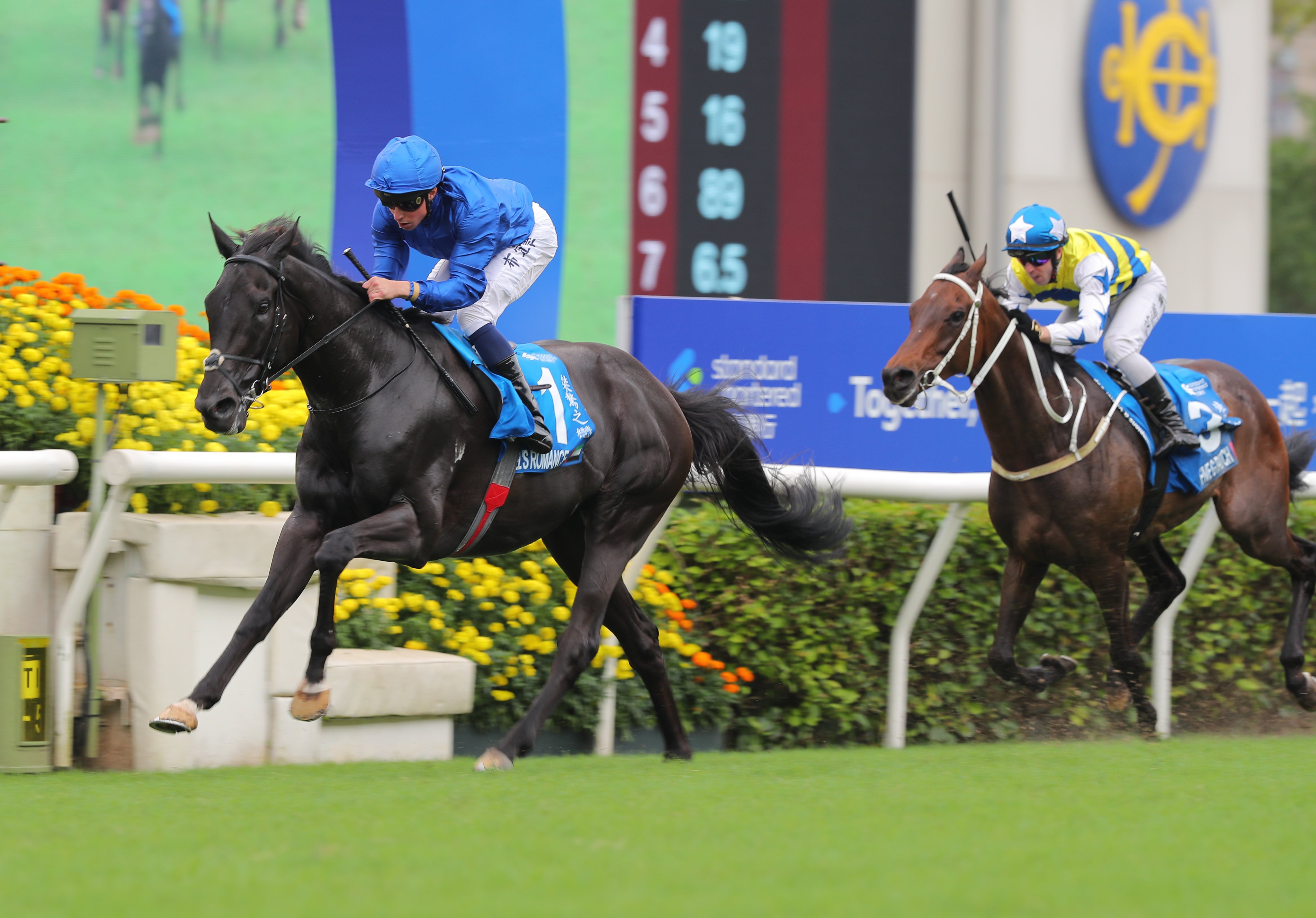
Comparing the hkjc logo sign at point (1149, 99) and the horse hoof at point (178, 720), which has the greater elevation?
the hkjc logo sign at point (1149, 99)

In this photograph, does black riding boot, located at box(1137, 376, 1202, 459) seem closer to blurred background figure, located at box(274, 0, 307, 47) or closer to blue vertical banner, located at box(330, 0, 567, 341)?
blue vertical banner, located at box(330, 0, 567, 341)

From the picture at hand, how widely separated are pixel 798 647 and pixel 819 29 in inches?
163

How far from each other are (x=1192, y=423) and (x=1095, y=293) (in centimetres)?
63

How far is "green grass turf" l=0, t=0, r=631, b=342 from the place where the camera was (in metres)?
7.29

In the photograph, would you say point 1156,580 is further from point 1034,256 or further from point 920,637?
point 1034,256

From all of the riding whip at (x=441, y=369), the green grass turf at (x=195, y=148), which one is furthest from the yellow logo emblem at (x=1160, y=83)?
the riding whip at (x=441, y=369)

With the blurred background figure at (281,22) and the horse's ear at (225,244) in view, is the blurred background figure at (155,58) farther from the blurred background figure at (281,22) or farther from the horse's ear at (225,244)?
the horse's ear at (225,244)

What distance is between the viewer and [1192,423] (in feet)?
17.8

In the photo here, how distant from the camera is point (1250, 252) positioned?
10812 millimetres

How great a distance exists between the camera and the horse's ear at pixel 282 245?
12.9 feet

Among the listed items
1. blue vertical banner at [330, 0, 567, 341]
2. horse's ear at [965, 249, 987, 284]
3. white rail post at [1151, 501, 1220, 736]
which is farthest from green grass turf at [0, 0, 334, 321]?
white rail post at [1151, 501, 1220, 736]

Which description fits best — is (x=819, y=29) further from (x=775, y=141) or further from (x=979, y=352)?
(x=979, y=352)

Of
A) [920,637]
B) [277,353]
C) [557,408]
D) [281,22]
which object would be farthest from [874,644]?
[281,22]

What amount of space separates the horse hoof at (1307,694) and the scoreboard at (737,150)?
11.4ft
